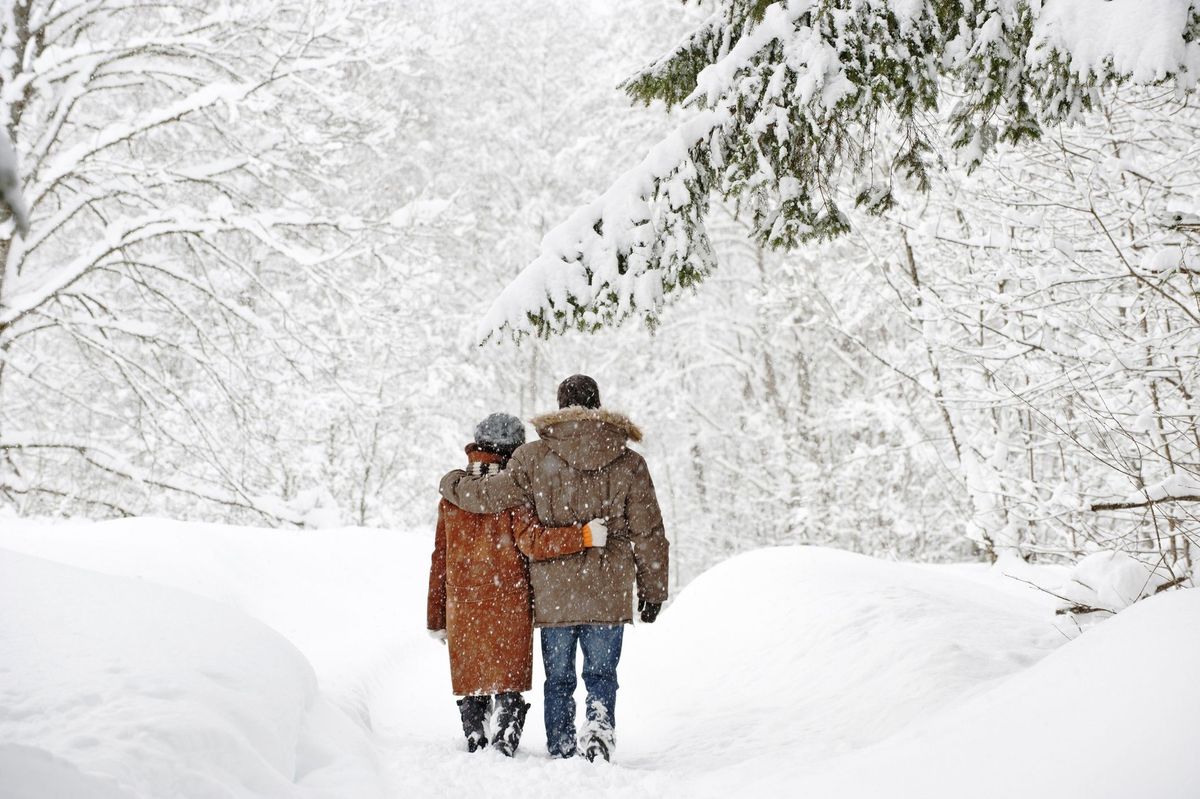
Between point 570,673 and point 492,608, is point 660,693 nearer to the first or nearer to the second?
point 570,673

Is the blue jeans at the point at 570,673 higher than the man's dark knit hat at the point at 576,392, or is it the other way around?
the man's dark knit hat at the point at 576,392

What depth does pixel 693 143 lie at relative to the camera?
3752 mm

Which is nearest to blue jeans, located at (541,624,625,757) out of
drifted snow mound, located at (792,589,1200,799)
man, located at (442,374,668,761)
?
man, located at (442,374,668,761)

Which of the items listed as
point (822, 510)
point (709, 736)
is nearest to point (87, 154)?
point (709, 736)

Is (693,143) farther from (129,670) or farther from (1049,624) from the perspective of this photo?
(1049,624)

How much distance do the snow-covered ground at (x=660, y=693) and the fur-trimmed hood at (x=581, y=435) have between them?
4.55 ft

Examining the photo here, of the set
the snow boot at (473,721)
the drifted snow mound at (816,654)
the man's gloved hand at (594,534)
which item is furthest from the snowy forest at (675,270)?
the man's gloved hand at (594,534)

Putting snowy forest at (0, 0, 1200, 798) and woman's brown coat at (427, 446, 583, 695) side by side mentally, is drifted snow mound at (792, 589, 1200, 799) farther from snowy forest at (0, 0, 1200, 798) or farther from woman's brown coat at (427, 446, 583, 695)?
woman's brown coat at (427, 446, 583, 695)

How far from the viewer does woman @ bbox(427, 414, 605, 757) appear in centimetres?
400

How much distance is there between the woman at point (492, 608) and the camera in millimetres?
4004

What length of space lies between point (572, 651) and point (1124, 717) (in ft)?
8.27

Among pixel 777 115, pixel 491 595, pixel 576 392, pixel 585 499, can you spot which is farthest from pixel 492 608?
pixel 777 115

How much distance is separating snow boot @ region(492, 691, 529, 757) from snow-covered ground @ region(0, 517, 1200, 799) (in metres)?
0.15

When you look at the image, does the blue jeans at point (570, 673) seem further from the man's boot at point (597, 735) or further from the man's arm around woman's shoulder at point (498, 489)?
the man's arm around woman's shoulder at point (498, 489)
